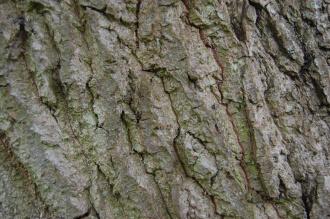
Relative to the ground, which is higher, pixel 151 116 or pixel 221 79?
pixel 221 79

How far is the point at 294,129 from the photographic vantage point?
1317mm

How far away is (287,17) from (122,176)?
32.8 inches

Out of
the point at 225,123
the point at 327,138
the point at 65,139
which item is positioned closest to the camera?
the point at 65,139

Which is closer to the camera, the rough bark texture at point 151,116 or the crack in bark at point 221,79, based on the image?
the rough bark texture at point 151,116

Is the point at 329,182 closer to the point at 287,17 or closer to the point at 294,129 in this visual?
the point at 294,129

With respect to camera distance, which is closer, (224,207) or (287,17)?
(224,207)

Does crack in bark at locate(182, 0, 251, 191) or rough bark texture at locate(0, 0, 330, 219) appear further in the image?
crack in bark at locate(182, 0, 251, 191)

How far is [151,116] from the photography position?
46.4 inches

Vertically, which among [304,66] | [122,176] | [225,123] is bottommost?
[122,176]

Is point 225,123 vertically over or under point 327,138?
under

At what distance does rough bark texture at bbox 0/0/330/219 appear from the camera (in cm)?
111

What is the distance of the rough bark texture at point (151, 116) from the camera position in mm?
1105

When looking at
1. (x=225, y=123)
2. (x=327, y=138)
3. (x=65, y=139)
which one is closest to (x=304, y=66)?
(x=327, y=138)

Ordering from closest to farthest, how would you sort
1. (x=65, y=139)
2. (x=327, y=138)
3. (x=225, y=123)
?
(x=65, y=139) < (x=225, y=123) < (x=327, y=138)
